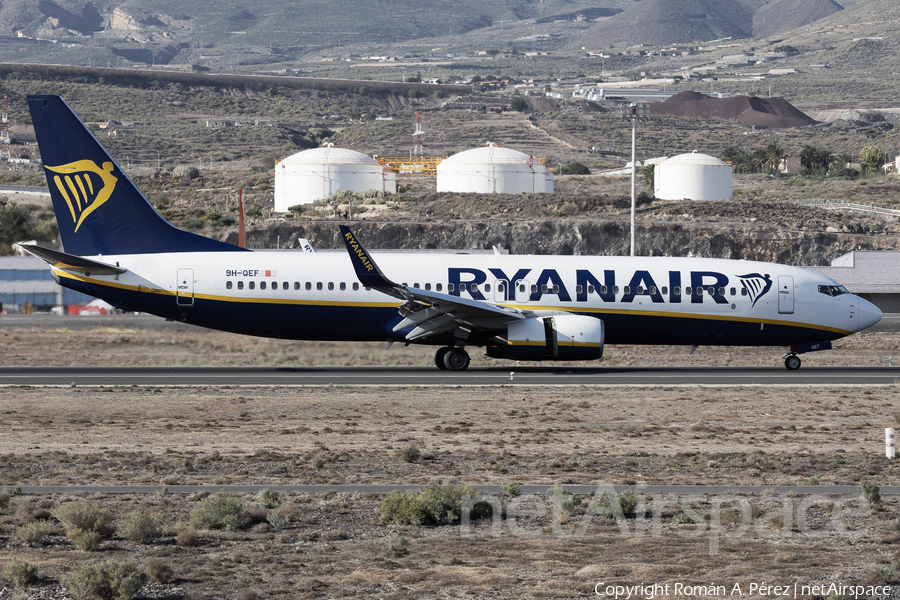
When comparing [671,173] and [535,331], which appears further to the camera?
[671,173]

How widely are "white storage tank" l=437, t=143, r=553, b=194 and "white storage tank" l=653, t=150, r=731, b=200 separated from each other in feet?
46.6

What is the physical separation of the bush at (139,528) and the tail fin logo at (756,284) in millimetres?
26622

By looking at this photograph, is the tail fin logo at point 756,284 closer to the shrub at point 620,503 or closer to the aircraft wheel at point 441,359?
the aircraft wheel at point 441,359

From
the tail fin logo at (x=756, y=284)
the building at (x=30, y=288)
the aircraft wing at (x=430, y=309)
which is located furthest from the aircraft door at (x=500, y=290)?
the building at (x=30, y=288)

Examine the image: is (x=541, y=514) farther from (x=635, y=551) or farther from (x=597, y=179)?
(x=597, y=179)

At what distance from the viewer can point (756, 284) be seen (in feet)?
121

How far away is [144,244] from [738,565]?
27.2 meters

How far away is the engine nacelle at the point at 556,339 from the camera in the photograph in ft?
112

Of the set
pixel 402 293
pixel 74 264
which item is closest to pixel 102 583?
pixel 402 293

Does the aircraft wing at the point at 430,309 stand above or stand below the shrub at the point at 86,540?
above

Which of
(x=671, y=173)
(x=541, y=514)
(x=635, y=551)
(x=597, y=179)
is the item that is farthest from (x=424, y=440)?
(x=597, y=179)

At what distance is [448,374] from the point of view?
35562 millimetres

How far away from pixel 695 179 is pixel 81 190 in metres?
88.3

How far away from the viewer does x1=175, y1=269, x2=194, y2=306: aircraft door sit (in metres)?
35.0
